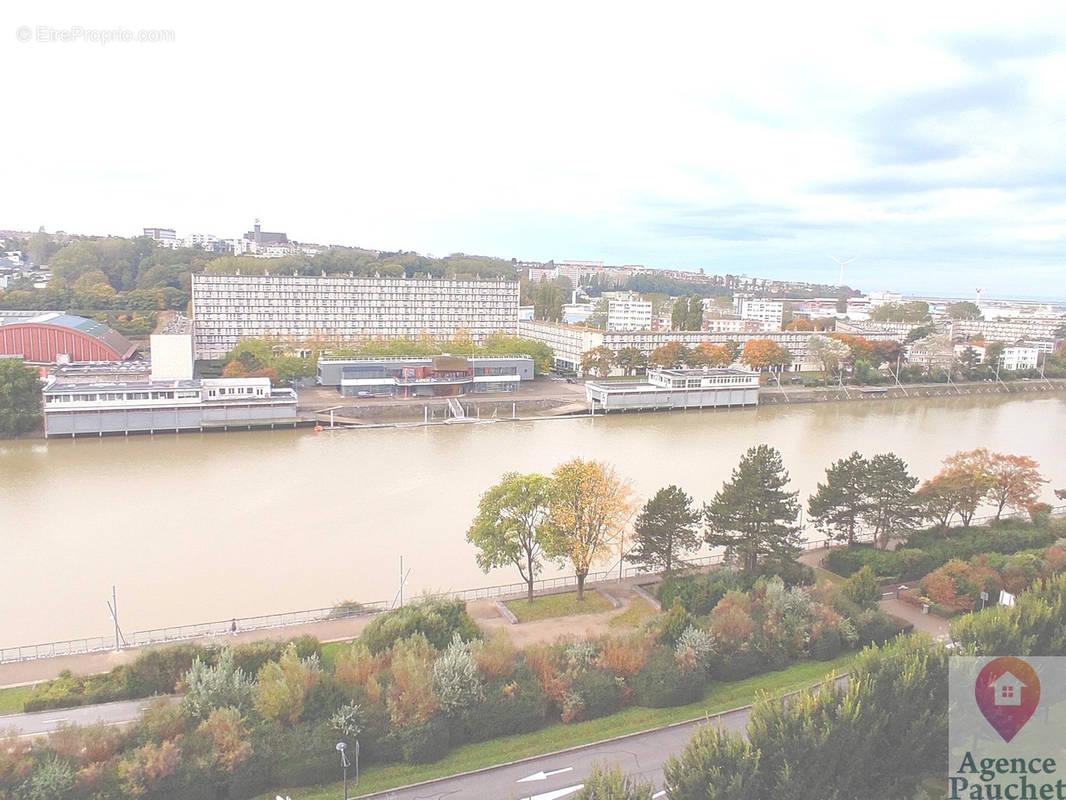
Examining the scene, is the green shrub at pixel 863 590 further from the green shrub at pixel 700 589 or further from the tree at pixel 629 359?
the tree at pixel 629 359

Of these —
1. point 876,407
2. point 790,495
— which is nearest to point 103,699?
point 790,495

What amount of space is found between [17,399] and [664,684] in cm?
1299

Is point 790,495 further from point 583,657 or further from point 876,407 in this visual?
point 876,407

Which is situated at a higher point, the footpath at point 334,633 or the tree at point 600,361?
the tree at point 600,361

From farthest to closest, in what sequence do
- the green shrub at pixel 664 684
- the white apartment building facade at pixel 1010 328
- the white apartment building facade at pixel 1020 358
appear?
the white apartment building facade at pixel 1010 328, the white apartment building facade at pixel 1020 358, the green shrub at pixel 664 684

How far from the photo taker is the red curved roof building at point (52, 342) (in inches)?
698

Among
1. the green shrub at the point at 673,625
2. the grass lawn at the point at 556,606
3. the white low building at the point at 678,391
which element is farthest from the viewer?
the white low building at the point at 678,391

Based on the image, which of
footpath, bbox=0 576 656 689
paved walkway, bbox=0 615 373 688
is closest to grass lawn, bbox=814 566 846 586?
footpath, bbox=0 576 656 689

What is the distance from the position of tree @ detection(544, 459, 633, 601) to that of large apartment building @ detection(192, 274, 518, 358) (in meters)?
16.1

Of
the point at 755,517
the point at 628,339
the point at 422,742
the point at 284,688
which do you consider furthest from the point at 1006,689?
the point at 628,339

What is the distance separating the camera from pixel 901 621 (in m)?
6.08

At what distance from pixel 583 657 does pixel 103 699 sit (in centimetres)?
320

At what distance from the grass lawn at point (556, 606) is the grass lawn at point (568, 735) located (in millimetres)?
1498

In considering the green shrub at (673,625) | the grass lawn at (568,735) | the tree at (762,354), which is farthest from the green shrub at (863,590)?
the tree at (762,354)
